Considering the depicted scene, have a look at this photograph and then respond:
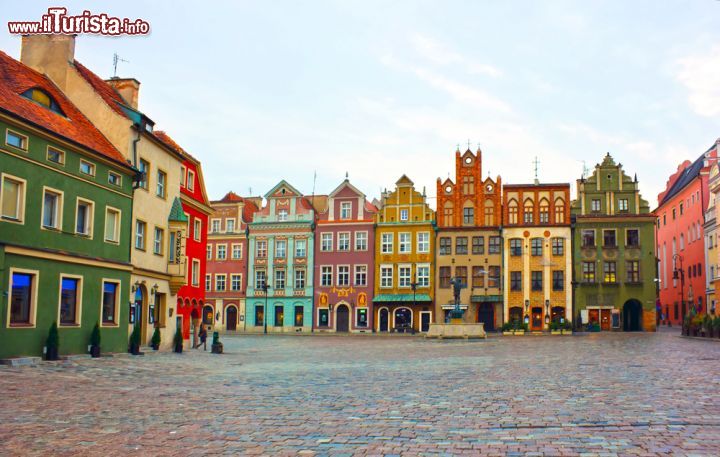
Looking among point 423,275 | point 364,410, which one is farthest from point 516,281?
point 364,410

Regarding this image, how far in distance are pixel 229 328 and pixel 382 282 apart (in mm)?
16920

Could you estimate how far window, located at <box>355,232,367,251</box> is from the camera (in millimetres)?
71062

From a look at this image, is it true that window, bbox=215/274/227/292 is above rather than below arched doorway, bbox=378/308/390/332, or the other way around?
above

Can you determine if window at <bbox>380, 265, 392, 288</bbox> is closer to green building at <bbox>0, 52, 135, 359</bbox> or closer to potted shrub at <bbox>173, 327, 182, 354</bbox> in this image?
potted shrub at <bbox>173, 327, 182, 354</bbox>

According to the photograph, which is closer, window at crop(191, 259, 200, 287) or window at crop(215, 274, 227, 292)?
window at crop(191, 259, 200, 287)

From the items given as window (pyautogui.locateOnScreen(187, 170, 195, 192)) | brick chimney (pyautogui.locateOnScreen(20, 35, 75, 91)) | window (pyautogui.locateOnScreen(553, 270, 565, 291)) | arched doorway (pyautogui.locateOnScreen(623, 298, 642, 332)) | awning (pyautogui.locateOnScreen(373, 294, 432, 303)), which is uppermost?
brick chimney (pyautogui.locateOnScreen(20, 35, 75, 91))

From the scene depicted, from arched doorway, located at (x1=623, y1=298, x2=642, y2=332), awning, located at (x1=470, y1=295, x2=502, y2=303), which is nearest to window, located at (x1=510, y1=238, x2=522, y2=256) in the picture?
awning, located at (x1=470, y1=295, x2=502, y2=303)

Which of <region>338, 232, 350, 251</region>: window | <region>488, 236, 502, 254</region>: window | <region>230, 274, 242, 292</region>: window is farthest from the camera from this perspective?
<region>230, 274, 242, 292</region>: window

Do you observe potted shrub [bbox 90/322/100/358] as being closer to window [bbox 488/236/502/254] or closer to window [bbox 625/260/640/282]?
window [bbox 488/236/502/254]

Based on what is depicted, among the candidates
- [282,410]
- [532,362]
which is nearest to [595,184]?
[532,362]

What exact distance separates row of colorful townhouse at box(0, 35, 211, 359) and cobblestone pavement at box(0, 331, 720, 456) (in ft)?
12.2

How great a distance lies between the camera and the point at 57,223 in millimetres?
25766

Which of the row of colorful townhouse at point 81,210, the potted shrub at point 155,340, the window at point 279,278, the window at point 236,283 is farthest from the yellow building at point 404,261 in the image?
the potted shrub at point 155,340

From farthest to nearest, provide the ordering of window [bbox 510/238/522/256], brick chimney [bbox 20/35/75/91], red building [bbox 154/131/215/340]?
window [bbox 510/238/522/256] → red building [bbox 154/131/215/340] → brick chimney [bbox 20/35/75/91]
